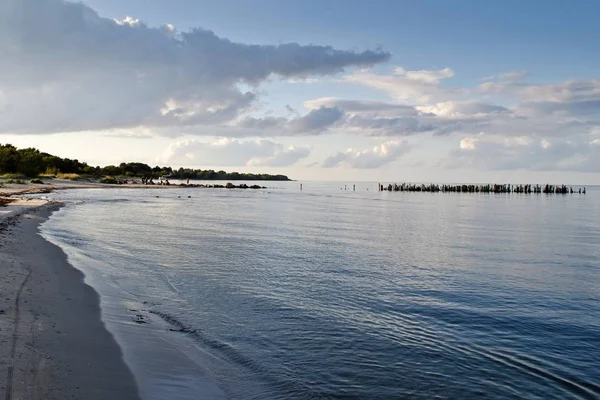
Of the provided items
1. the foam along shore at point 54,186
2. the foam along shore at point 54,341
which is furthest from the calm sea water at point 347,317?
the foam along shore at point 54,186

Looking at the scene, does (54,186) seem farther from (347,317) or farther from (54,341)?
(54,341)

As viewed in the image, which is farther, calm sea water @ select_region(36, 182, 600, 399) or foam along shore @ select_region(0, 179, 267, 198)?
foam along shore @ select_region(0, 179, 267, 198)

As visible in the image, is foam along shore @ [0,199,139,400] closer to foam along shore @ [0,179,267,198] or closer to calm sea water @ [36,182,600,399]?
calm sea water @ [36,182,600,399]

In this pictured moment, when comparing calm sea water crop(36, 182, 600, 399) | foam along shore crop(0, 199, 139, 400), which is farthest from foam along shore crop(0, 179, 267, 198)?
foam along shore crop(0, 199, 139, 400)

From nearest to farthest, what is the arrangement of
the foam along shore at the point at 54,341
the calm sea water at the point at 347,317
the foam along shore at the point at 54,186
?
the foam along shore at the point at 54,341, the calm sea water at the point at 347,317, the foam along shore at the point at 54,186

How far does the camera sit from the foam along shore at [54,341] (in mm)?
7590

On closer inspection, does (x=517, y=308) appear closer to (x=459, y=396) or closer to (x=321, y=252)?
(x=459, y=396)

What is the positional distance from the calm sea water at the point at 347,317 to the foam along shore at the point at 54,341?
0.50 metres

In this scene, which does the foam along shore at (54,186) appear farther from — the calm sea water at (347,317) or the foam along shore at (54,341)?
the foam along shore at (54,341)

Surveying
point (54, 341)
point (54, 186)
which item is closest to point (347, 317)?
point (54, 341)

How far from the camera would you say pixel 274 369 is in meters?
10.0

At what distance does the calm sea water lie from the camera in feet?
31.4

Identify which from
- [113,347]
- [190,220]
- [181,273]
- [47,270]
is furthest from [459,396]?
[190,220]

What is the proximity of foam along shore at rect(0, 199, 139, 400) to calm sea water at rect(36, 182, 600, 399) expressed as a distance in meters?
0.50
